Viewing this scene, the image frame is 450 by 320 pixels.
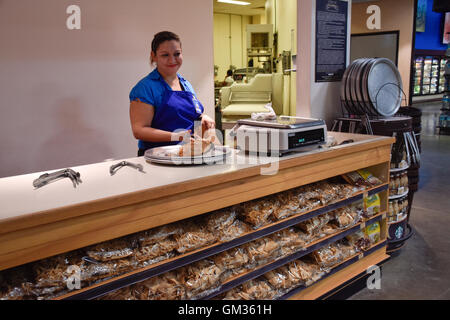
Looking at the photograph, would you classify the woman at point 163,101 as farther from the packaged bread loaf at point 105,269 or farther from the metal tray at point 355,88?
the metal tray at point 355,88

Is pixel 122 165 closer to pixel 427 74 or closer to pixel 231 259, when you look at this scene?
pixel 231 259

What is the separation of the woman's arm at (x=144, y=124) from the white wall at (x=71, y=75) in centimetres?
Answer: 152

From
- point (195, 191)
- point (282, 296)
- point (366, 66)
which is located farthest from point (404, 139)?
point (195, 191)

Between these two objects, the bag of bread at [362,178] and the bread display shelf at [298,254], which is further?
the bag of bread at [362,178]

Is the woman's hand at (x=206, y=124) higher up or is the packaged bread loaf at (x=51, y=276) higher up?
the woman's hand at (x=206, y=124)

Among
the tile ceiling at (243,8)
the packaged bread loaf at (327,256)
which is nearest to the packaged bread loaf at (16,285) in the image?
the packaged bread loaf at (327,256)

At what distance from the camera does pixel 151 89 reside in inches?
102

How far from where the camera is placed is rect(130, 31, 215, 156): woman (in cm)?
252

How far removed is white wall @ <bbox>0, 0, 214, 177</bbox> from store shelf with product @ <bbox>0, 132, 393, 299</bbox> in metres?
2.08

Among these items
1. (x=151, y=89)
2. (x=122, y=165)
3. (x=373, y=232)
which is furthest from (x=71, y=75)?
(x=373, y=232)

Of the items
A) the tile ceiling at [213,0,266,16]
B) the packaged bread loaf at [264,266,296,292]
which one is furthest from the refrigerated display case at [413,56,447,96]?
the packaged bread loaf at [264,266,296,292]

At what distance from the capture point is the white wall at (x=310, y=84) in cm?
356

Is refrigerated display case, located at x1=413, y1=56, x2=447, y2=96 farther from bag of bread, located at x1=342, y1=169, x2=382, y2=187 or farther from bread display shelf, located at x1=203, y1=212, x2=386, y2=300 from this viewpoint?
bread display shelf, located at x1=203, y1=212, x2=386, y2=300
